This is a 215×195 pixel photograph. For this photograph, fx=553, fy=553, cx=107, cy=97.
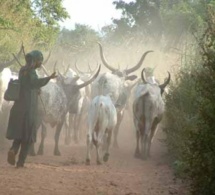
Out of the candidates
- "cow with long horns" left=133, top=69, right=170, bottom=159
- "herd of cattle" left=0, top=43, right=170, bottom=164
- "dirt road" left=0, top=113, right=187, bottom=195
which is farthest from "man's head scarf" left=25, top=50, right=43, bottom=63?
"cow with long horns" left=133, top=69, right=170, bottom=159

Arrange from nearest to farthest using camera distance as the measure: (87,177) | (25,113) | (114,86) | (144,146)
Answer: (87,177), (25,113), (144,146), (114,86)

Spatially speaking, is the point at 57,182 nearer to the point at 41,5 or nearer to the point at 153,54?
the point at 41,5

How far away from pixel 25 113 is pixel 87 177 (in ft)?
5.53

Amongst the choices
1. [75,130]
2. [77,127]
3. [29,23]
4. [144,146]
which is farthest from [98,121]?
[29,23]

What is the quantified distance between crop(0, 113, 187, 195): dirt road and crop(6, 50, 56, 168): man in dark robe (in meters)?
0.37

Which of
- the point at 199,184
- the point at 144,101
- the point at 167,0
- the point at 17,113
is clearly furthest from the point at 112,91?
the point at 167,0

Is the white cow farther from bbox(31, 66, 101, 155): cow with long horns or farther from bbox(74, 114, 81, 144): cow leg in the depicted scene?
bbox(74, 114, 81, 144): cow leg

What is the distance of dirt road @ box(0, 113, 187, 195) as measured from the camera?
795 centimetres

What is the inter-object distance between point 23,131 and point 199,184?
4266 millimetres

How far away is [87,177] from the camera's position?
364 inches

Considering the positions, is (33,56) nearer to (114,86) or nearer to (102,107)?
(102,107)

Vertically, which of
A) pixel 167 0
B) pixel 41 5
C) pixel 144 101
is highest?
pixel 167 0

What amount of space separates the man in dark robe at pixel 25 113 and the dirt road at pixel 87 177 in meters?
0.37

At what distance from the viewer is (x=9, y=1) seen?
18.2 metres
